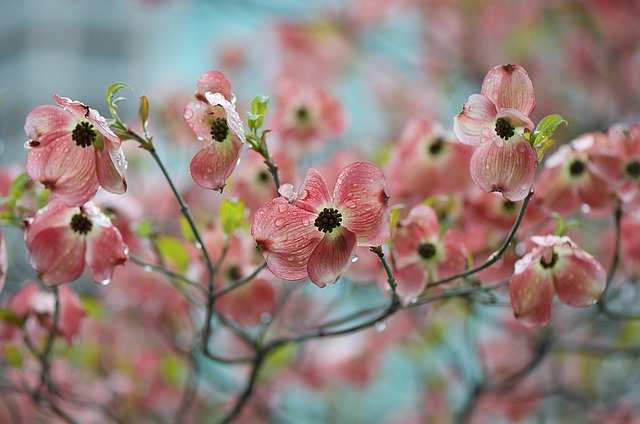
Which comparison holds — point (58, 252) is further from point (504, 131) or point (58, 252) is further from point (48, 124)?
point (504, 131)

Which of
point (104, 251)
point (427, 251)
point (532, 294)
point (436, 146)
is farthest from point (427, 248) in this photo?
point (104, 251)

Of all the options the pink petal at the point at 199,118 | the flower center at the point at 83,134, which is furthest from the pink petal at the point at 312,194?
the flower center at the point at 83,134

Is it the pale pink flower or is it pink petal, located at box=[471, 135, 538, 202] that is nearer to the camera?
pink petal, located at box=[471, 135, 538, 202]

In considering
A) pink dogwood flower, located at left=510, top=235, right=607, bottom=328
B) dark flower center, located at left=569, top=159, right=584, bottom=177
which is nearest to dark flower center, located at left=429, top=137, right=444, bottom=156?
dark flower center, located at left=569, top=159, right=584, bottom=177

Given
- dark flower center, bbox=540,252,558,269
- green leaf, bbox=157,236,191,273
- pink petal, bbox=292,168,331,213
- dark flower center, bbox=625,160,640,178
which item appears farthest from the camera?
green leaf, bbox=157,236,191,273

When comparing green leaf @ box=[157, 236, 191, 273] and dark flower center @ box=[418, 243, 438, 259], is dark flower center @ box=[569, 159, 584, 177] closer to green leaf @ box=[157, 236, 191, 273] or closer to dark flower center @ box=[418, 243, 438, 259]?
dark flower center @ box=[418, 243, 438, 259]

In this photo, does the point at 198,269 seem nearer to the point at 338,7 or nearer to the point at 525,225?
the point at 525,225

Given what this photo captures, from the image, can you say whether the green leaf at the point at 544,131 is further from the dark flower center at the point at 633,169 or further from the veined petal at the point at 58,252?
the veined petal at the point at 58,252

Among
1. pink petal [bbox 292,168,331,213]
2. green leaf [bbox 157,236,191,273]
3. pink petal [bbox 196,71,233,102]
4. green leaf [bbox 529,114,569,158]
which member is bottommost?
Answer: pink petal [bbox 292,168,331,213]
